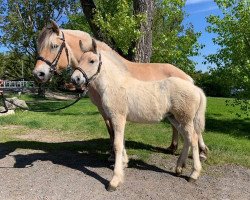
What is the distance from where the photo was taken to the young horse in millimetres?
6016

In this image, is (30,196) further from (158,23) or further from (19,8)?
(19,8)

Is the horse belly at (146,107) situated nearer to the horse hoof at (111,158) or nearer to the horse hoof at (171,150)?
the horse hoof at (111,158)

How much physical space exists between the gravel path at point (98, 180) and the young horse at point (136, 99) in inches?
14.1

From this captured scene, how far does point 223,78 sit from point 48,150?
6.62 metres

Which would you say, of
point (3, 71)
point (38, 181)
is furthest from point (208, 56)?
point (3, 71)

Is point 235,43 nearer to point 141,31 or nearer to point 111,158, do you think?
point 141,31

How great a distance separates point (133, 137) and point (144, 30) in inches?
132

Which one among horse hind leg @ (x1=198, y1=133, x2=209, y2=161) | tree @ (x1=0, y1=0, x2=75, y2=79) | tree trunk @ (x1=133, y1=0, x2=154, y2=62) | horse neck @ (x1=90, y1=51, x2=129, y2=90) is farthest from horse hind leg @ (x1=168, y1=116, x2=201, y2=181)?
tree @ (x1=0, y1=0, x2=75, y2=79)

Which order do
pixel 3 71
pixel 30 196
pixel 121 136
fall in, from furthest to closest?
pixel 3 71 → pixel 121 136 → pixel 30 196

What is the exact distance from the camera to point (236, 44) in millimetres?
11695

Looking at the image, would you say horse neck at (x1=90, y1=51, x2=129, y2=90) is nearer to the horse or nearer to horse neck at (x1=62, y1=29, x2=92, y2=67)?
the horse

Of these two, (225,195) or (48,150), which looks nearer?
(225,195)

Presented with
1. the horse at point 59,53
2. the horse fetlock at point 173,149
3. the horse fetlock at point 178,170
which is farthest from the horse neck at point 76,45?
the horse fetlock at point 173,149

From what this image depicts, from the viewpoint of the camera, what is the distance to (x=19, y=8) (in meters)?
32.9
